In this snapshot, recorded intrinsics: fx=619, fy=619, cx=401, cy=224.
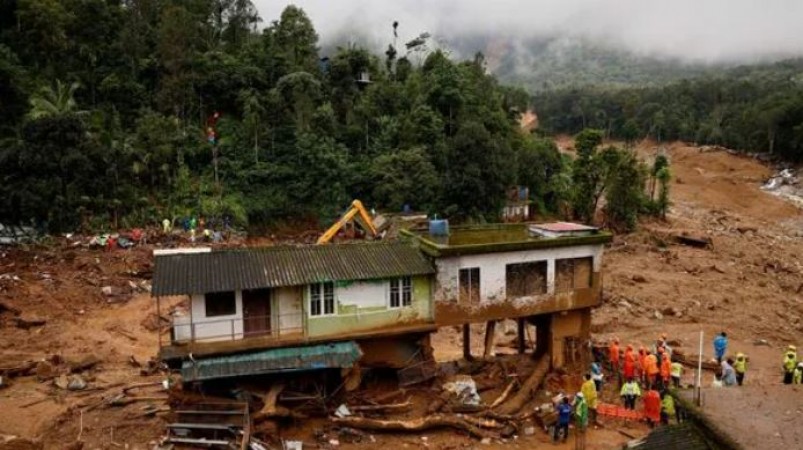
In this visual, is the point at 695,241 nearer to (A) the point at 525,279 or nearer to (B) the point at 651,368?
(B) the point at 651,368

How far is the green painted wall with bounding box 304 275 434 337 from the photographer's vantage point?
19828 millimetres

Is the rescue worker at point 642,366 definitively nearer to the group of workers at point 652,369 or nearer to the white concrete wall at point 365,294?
the group of workers at point 652,369

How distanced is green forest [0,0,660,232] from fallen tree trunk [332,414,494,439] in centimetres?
2506

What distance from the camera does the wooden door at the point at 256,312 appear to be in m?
19.3

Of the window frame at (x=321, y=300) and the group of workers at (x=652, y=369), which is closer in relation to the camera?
the window frame at (x=321, y=300)

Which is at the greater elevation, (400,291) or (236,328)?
(400,291)

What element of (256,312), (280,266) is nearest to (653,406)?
(280,266)

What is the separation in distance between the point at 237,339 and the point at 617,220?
A: 134 feet

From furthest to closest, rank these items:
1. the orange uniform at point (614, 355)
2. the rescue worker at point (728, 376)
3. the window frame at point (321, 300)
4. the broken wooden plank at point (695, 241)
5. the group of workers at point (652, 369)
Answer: the broken wooden plank at point (695, 241) < the orange uniform at point (614, 355) < the group of workers at point (652, 369) < the window frame at point (321, 300) < the rescue worker at point (728, 376)

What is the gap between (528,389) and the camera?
21.2 meters

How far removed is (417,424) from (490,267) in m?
5.74

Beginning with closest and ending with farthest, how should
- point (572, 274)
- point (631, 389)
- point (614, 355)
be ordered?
point (631, 389)
point (572, 274)
point (614, 355)

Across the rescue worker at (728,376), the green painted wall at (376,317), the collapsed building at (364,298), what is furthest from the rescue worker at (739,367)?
the green painted wall at (376,317)

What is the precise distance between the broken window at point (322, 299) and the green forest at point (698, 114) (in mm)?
80547
